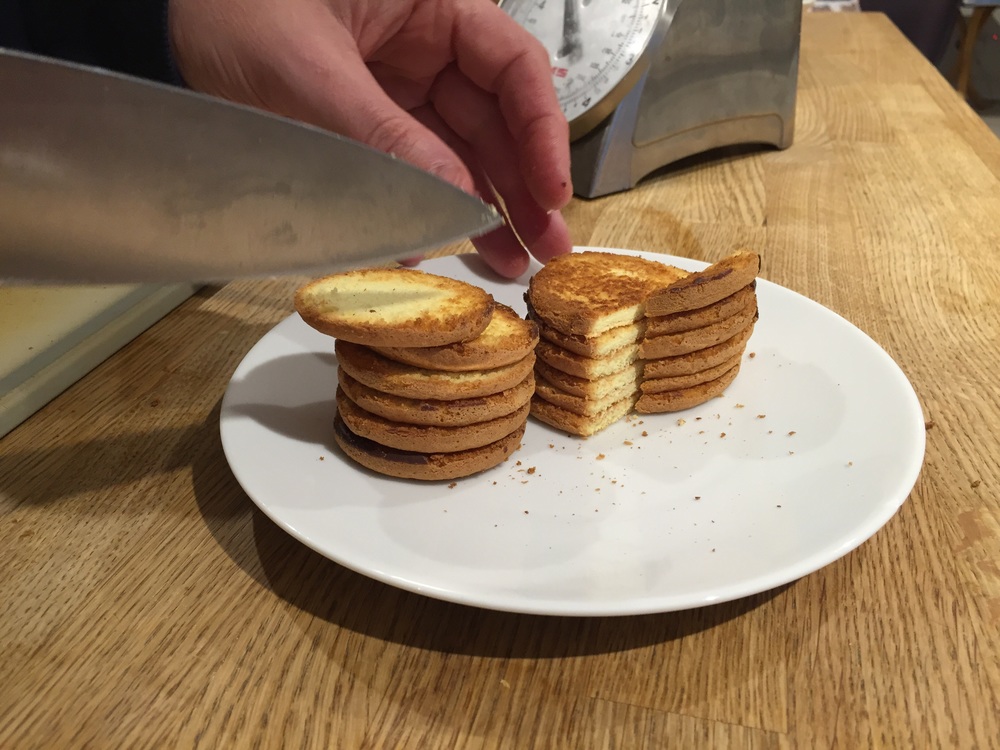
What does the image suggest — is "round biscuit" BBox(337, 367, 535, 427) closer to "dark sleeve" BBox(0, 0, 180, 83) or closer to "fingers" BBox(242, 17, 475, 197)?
"fingers" BBox(242, 17, 475, 197)

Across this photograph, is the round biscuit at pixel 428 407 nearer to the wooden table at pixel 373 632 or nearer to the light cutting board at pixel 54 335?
the wooden table at pixel 373 632

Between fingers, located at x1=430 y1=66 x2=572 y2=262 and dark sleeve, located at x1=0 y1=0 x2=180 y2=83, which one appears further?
fingers, located at x1=430 y1=66 x2=572 y2=262

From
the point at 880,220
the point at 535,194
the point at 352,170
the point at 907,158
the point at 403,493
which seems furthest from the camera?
the point at 907,158

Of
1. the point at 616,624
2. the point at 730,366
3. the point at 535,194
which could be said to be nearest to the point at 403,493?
the point at 616,624

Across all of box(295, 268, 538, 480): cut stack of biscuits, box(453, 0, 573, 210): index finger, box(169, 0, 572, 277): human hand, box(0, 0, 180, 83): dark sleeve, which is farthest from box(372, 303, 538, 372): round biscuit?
box(0, 0, 180, 83): dark sleeve

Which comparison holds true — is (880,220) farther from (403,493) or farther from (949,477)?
(403,493)

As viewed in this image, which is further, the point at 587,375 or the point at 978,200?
the point at 978,200

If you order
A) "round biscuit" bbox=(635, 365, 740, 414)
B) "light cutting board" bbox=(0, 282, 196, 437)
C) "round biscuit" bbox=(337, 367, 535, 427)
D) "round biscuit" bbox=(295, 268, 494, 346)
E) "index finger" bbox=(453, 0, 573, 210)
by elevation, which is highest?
"index finger" bbox=(453, 0, 573, 210)

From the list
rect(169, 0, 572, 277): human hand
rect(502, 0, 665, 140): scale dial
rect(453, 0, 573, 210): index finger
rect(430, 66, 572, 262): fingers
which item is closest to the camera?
rect(169, 0, 572, 277): human hand
